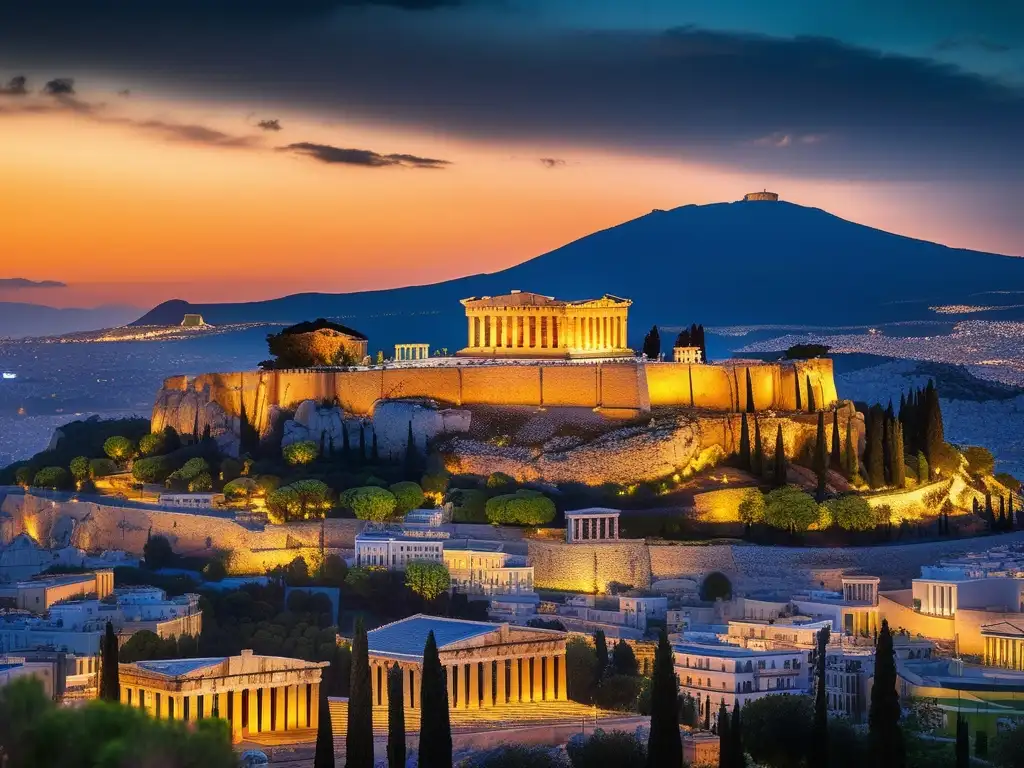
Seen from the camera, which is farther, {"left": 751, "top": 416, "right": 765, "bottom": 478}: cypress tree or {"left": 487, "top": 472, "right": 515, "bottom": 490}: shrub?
{"left": 751, "top": 416, "right": 765, "bottom": 478}: cypress tree

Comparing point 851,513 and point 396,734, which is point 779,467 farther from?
point 396,734

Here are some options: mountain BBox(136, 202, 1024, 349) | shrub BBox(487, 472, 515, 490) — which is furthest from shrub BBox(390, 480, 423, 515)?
mountain BBox(136, 202, 1024, 349)

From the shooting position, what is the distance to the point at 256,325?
456ft

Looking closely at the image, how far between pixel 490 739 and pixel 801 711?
683cm

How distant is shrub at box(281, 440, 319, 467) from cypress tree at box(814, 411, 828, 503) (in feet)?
47.9

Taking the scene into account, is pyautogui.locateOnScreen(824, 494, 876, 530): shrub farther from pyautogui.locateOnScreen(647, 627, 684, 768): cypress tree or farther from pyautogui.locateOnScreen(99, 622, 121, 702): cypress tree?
pyautogui.locateOnScreen(99, 622, 121, 702): cypress tree

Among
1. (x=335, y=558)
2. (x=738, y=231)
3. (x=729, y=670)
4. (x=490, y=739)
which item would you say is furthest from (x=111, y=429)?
(x=738, y=231)

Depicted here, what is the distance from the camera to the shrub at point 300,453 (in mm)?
77688

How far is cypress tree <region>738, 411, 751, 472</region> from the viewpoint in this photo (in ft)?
245

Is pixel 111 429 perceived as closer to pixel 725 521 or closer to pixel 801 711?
pixel 725 521

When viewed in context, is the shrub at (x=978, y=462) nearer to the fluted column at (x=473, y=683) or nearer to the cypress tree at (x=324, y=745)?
the fluted column at (x=473, y=683)

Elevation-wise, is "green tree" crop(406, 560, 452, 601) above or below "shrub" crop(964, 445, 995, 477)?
below

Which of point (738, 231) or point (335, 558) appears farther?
point (738, 231)

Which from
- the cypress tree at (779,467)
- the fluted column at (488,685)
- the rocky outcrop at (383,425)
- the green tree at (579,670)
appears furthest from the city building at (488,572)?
the fluted column at (488,685)
